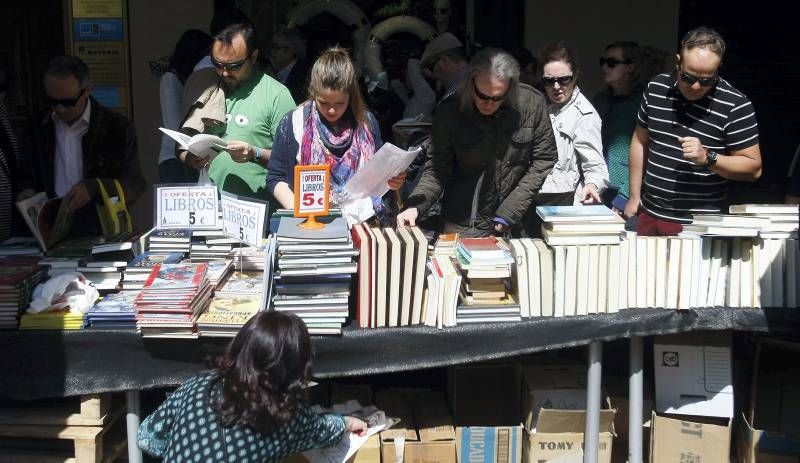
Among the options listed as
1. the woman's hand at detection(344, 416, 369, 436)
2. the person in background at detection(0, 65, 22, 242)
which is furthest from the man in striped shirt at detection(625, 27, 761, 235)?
the person in background at detection(0, 65, 22, 242)

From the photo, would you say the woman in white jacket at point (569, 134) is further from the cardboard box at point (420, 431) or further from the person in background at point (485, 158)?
the cardboard box at point (420, 431)

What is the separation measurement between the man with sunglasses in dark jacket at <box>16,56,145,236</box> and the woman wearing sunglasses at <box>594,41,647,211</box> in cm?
230

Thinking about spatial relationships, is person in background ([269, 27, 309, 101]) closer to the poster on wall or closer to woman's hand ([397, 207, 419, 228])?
the poster on wall

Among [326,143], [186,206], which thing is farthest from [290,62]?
[186,206]

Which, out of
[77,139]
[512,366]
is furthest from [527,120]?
[77,139]

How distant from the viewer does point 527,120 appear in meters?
3.88

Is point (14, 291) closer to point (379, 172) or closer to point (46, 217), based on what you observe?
point (46, 217)

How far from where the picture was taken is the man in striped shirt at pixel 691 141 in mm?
3635

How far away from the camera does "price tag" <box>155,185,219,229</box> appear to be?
3504 millimetres

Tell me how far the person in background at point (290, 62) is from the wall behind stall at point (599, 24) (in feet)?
Answer: 5.28

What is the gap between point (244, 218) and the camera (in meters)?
3.41

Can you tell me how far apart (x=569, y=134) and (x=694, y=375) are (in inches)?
A: 52.8

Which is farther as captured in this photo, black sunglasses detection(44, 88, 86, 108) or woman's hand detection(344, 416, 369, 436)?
black sunglasses detection(44, 88, 86, 108)

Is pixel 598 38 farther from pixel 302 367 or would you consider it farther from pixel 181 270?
pixel 302 367
